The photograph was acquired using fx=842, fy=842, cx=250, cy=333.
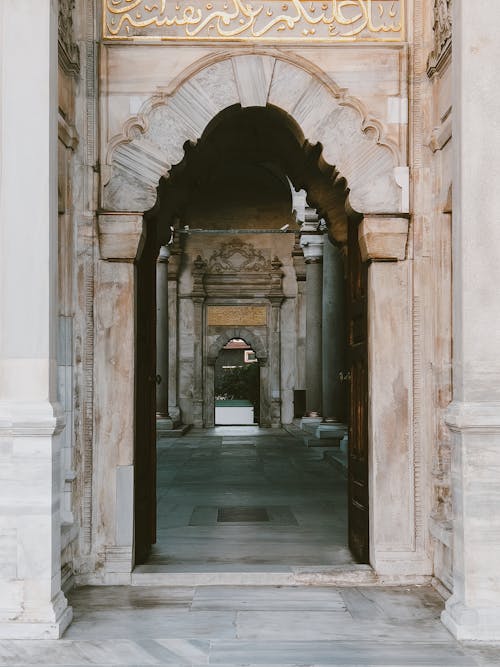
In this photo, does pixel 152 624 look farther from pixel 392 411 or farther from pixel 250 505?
pixel 250 505

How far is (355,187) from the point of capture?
5281 mm

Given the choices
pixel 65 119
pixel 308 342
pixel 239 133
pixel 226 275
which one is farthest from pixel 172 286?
pixel 65 119

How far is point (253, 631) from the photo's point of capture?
413 centimetres

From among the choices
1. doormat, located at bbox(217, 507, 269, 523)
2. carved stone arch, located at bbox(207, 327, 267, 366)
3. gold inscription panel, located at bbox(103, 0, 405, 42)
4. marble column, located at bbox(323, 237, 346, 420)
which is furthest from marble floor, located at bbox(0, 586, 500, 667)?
carved stone arch, located at bbox(207, 327, 267, 366)

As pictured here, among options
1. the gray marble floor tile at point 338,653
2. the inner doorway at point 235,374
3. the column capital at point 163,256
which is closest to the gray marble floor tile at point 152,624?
the gray marble floor tile at point 338,653

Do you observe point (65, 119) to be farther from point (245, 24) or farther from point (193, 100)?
point (245, 24)

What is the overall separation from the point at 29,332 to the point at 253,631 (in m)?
1.82

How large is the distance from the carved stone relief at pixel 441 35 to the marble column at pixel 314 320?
11543 mm

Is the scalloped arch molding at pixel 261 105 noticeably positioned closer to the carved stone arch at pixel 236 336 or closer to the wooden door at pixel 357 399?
the wooden door at pixel 357 399

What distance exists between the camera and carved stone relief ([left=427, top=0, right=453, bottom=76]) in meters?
4.85

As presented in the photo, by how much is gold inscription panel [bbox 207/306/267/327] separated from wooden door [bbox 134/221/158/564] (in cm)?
1504

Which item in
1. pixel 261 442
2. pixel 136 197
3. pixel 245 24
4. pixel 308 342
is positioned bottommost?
pixel 261 442

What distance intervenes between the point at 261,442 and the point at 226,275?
629cm

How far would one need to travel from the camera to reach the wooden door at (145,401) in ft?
18.4
